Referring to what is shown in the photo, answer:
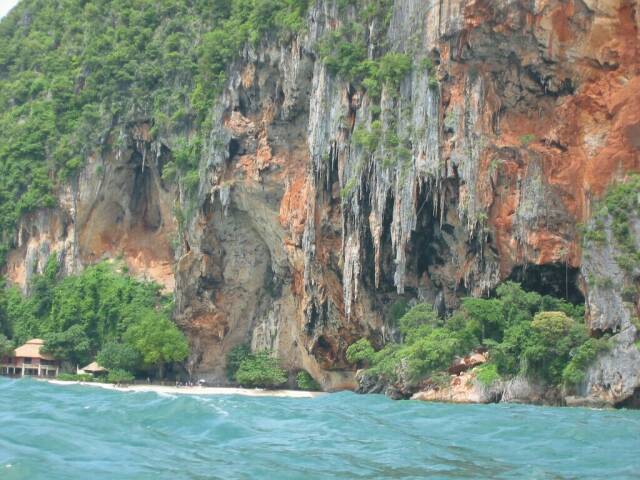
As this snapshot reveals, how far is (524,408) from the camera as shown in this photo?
83.9 ft

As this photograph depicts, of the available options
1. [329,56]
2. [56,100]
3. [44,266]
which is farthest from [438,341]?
[56,100]

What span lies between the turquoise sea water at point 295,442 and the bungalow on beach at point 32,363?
2410 centimetres

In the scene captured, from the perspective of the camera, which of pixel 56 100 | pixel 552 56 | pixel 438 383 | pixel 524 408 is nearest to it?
pixel 524 408

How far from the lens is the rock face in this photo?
3309 cm

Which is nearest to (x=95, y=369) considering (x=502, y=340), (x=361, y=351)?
(x=361, y=351)

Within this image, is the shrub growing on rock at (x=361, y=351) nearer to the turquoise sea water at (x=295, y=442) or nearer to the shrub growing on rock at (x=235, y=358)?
the shrub growing on rock at (x=235, y=358)

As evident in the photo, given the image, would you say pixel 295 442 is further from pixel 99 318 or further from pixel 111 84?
pixel 111 84

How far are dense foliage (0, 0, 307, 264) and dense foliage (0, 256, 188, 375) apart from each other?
458 centimetres

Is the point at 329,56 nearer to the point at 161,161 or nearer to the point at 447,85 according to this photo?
the point at 447,85

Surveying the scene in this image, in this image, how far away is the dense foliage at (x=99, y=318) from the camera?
145 feet

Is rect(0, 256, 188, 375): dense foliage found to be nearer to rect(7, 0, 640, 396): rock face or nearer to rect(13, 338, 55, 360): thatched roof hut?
rect(13, 338, 55, 360): thatched roof hut

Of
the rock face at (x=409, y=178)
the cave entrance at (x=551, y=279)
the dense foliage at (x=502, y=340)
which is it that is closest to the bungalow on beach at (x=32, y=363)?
the rock face at (x=409, y=178)

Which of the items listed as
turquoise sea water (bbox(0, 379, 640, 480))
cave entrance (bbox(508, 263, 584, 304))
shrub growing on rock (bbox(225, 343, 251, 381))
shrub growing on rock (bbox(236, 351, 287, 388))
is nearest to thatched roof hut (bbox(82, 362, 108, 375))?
shrub growing on rock (bbox(225, 343, 251, 381))

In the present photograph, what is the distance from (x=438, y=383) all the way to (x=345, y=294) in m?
8.24
